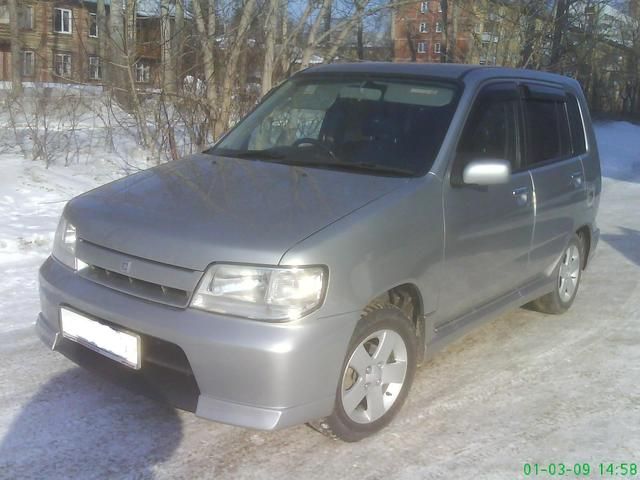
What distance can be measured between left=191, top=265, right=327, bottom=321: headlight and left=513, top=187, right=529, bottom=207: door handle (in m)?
1.86

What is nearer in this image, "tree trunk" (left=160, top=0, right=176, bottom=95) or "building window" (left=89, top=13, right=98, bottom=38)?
"tree trunk" (left=160, top=0, right=176, bottom=95)

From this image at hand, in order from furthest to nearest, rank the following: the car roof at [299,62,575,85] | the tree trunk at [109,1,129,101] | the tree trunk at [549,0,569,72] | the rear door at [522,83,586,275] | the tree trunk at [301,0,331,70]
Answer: the tree trunk at [549,0,569,72] < the tree trunk at [301,0,331,70] < the tree trunk at [109,1,129,101] < the rear door at [522,83,586,275] < the car roof at [299,62,575,85]

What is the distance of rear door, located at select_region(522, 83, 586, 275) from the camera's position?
4.78 meters

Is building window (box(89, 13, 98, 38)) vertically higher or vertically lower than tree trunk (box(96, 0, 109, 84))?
higher

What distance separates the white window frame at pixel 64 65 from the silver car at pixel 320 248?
674cm

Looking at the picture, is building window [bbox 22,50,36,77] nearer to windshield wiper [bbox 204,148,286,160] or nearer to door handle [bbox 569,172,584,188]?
windshield wiper [bbox 204,148,286,160]

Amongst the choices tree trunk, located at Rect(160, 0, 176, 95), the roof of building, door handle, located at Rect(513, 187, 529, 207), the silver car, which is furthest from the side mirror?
the roof of building

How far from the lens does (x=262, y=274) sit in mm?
3012

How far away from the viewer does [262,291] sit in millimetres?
3014

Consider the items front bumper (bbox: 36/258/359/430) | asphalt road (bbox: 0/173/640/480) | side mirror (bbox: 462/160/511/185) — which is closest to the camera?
front bumper (bbox: 36/258/359/430)

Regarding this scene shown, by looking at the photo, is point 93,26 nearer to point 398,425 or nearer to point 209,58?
point 209,58

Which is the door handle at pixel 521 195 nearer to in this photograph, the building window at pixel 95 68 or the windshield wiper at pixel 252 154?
the windshield wiper at pixel 252 154

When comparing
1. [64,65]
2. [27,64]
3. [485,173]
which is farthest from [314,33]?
[485,173]

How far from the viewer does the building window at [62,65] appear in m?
10.7
